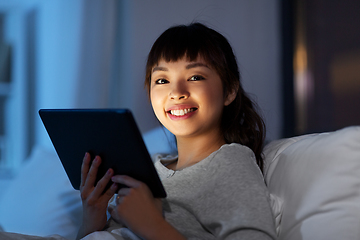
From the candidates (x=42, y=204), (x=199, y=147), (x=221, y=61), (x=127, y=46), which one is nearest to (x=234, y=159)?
(x=199, y=147)

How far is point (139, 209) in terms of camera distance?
69 centimetres

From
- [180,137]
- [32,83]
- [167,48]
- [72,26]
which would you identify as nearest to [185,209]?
[180,137]

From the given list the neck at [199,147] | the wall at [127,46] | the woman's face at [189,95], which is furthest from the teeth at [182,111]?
the wall at [127,46]

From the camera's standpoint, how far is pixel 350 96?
5.02 ft

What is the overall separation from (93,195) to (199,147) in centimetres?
35

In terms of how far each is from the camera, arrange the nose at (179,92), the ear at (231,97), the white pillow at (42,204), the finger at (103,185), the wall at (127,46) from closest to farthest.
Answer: the finger at (103,185), the nose at (179,92), the ear at (231,97), the white pillow at (42,204), the wall at (127,46)

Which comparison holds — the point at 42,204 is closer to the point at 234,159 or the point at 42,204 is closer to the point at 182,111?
the point at 182,111

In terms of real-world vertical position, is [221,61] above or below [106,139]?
above

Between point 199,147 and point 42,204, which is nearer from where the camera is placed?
point 199,147

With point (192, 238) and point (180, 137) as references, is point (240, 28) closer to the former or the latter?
point (180, 137)

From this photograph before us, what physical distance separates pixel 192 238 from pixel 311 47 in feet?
4.57

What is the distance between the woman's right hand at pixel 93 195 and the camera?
0.77 metres

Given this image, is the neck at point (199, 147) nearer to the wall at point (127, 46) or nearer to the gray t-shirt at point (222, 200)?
the gray t-shirt at point (222, 200)

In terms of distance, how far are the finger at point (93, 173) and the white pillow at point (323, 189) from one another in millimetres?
472
